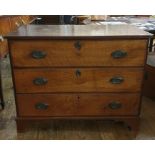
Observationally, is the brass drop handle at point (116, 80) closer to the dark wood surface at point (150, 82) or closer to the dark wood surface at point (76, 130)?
the dark wood surface at point (76, 130)

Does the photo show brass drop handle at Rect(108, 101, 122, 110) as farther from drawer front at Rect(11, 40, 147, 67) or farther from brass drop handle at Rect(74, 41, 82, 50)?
brass drop handle at Rect(74, 41, 82, 50)

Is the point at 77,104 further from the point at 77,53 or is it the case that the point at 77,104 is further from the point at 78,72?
Result: the point at 77,53

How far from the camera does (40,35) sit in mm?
1432

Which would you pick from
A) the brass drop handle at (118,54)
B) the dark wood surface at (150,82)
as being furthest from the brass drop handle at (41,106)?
the dark wood surface at (150,82)

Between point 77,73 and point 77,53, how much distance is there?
0.48 feet

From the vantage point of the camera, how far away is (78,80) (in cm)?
155

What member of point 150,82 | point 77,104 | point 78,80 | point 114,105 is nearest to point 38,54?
point 78,80

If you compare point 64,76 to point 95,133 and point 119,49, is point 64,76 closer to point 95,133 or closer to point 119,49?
point 119,49

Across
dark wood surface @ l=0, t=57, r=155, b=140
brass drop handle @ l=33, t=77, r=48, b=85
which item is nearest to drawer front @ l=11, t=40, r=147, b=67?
brass drop handle @ l=33, t=77, r=48, b=85

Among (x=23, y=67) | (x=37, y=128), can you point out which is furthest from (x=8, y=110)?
(x=23, y=67)

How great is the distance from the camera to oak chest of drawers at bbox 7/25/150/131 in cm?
144

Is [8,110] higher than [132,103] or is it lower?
lower
